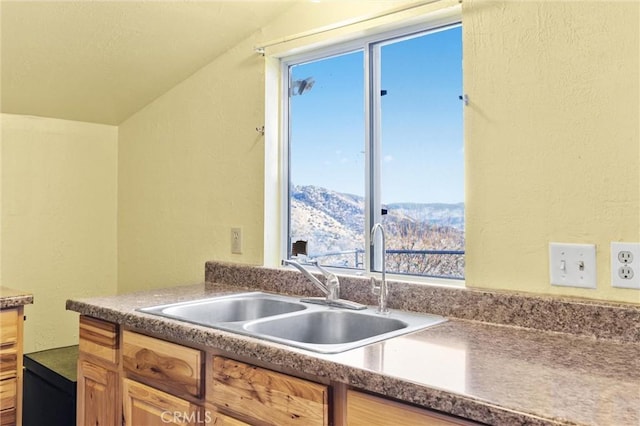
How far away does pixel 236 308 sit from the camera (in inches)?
76.7

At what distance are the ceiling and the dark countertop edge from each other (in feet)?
3.59

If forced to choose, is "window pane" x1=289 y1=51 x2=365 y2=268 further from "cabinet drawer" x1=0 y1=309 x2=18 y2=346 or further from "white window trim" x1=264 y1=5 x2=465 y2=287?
"cabinet drawer" x1=0 y1=309 x2=18 y2=346

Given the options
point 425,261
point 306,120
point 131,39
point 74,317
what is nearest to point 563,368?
point 425,261

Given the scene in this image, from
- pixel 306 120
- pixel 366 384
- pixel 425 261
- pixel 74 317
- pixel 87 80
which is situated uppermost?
pixel 87 80

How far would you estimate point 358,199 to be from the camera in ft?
6.70

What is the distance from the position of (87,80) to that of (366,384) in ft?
6.52

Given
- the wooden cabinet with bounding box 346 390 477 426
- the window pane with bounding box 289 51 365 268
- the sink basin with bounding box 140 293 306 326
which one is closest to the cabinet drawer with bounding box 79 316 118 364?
the sink basin with bounding box 140 293 306 326

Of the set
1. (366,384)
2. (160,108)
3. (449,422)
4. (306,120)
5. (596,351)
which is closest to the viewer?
(449,422)

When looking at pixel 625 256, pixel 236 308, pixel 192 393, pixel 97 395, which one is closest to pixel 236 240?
pixel 236 308

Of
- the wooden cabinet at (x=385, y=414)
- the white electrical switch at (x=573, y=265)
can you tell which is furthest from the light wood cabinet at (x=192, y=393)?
the white electrical switch at (x=573, y=265)

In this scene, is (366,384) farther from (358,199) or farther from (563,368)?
(358,199)

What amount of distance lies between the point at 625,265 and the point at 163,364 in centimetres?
129

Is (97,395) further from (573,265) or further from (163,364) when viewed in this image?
(573,265)

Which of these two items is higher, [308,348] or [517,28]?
[517,28]
